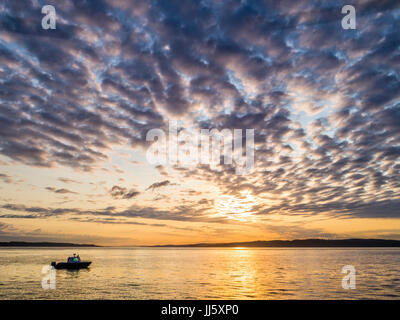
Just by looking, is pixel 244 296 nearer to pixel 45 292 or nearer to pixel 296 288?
pixel 296 288

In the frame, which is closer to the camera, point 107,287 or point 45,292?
point 45,292

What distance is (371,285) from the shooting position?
59.7 m

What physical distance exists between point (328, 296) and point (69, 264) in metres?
76.9

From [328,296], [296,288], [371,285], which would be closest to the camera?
[328,296]
